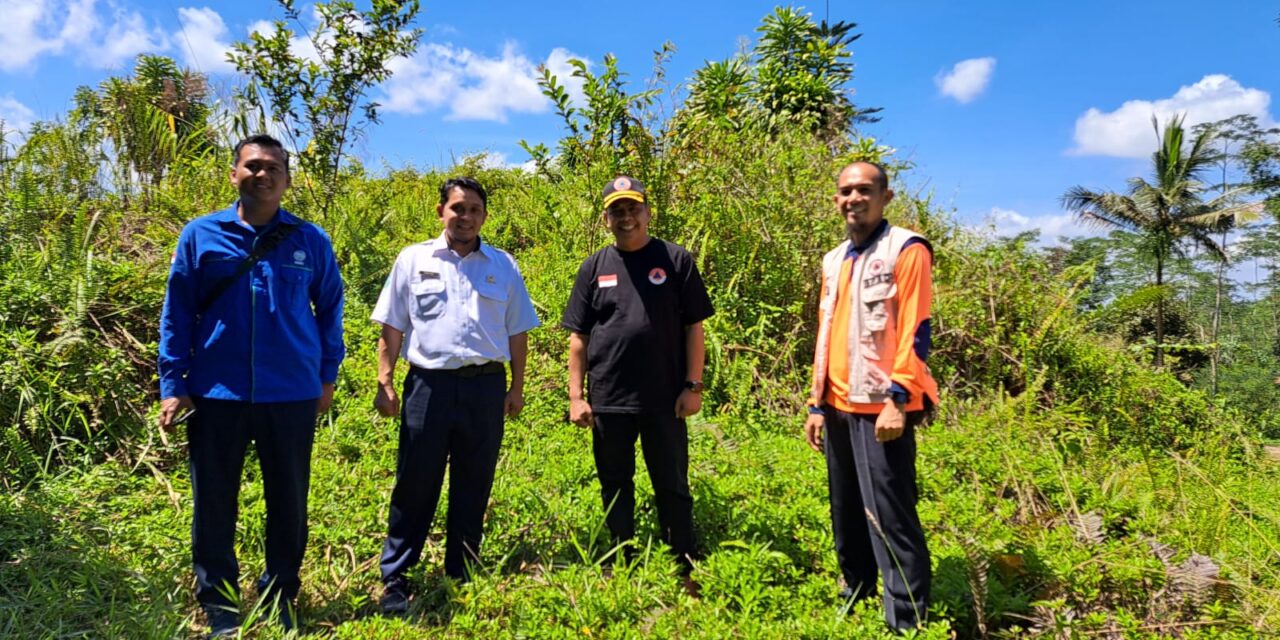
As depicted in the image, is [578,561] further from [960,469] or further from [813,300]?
[813,300]

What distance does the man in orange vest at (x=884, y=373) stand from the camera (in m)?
2.35

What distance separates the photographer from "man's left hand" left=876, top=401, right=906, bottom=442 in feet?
7.64

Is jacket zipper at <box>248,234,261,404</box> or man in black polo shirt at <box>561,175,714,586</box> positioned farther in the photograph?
man in black polo shirt at <box>561,175,714,586</box>

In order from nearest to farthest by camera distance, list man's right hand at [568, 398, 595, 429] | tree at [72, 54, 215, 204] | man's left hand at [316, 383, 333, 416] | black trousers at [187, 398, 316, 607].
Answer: black trousers at [187, 398, 316, 607] < man's left hand at [316, 383, 333, 416] < man's right hand at [568, 398, 595, 429] < tree at [72, 54, 215, 204]

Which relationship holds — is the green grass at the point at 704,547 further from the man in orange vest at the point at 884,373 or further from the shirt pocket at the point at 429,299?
the shirt pocket at the point at 429,299

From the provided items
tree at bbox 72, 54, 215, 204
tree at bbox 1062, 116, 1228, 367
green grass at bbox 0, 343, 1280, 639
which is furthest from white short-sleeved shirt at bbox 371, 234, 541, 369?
tree at bbox 1062, 116, 1228, 367

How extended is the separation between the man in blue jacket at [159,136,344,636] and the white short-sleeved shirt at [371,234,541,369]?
38 cm

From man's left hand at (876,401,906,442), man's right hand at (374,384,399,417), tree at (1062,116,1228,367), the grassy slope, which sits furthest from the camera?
tree at (1062,116,1228,367)

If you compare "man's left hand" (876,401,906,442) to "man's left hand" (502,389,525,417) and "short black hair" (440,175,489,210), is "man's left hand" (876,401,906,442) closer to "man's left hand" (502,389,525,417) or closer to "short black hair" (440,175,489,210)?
"man's left hand" (502,389,525,417)

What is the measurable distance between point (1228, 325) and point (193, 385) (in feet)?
173

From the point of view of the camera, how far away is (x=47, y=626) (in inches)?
105

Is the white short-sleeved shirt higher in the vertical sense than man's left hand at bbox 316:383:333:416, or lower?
higher

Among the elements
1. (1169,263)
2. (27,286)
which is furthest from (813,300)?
(1169,263)

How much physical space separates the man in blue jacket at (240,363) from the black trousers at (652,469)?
4.18 feet
